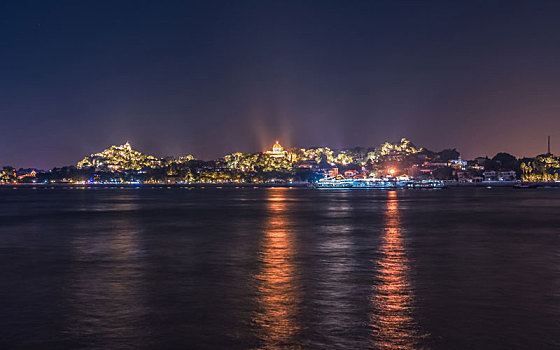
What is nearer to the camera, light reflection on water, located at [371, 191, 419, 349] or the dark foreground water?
light reflection on water, located at [371, 191, 419, 349]

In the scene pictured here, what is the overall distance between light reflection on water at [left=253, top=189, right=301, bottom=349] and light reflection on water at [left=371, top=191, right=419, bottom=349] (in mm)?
2026

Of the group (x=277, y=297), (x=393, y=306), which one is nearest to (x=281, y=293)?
(x=277, y=297)

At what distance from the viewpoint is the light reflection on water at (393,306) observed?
11.6m

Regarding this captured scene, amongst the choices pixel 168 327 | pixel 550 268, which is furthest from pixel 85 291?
pixel 550 268

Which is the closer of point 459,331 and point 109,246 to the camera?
point 459,331

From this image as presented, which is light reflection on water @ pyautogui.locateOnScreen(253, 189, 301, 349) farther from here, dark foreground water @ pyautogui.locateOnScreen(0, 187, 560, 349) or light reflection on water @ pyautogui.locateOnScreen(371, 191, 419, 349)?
light reflection on water @ pyautogui.locateOnScreen(371, 191, 419, 349)

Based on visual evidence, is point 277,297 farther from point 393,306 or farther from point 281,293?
point 393,306

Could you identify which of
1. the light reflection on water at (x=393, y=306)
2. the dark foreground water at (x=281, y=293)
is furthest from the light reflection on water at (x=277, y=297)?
the light reflection on water at (x=393, y=306)

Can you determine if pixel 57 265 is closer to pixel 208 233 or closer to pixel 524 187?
pixel 208 233

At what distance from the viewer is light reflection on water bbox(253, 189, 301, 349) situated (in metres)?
12.0

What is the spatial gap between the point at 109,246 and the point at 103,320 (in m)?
17.1

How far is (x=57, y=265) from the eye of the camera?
22.9 m

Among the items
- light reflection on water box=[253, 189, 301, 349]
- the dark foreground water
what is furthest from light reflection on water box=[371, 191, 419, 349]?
light reflection on water box=[253, 189, 301, 349]

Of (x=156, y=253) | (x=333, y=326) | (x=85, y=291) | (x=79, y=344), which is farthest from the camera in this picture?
(x=156, y=253)
